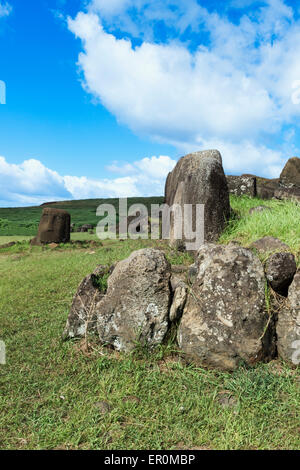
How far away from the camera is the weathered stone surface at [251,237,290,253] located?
18.1 ft

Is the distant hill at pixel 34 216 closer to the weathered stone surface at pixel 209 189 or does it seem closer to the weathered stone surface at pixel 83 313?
the weathered stone surface at pixel 209 189

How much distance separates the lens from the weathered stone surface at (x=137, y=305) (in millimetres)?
4723

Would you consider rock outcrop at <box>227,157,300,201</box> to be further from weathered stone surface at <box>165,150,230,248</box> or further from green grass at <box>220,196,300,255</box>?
weathered stone surface at <box>165,150,230,248</box>

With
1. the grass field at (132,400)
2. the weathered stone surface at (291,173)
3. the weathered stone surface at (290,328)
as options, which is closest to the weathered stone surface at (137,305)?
the grass field at (132,400)

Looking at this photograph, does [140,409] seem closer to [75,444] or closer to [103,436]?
[103,436]

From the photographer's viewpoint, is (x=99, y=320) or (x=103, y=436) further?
(x=99, y=320)

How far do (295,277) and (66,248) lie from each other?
9.97 m

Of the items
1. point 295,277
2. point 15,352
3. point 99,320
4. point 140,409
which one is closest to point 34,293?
point 15,352

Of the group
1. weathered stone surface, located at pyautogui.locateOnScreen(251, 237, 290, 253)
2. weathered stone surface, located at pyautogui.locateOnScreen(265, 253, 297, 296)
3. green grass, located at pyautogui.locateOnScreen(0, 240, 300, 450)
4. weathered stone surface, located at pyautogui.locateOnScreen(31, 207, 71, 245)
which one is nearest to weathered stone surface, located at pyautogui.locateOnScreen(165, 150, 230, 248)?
weathered stone surface, located at pyautogui.locateOnScreen(251, 237, 290, 253)

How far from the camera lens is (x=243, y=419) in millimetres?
3723

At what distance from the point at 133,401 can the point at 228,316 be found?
149 centimetres

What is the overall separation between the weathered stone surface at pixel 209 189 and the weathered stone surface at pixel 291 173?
7.57m

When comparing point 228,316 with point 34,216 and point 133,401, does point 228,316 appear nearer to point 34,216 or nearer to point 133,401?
point 133,401
